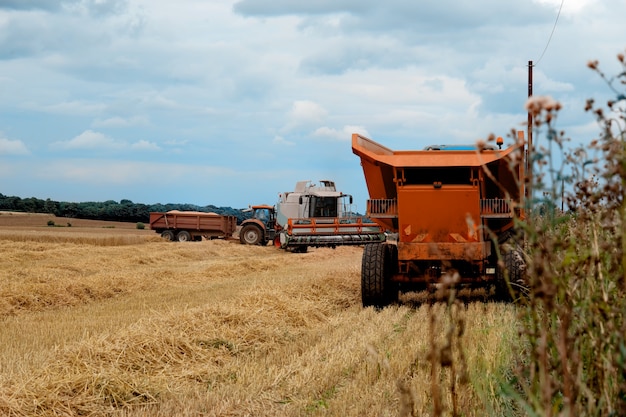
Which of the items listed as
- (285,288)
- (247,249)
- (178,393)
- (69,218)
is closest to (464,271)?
(285,288)

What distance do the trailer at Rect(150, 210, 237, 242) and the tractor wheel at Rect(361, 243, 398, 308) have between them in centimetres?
2600

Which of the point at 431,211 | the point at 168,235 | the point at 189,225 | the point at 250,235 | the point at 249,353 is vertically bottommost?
the point at 249,353

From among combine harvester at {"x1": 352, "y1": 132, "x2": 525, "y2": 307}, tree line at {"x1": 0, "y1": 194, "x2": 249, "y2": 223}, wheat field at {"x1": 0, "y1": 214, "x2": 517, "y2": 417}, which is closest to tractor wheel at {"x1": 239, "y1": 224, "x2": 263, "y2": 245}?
wheat field at {"x1": 0, "y1": 214, "x2": 517, "y2": 417}

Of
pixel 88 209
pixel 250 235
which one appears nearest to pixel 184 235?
pixel 250 235

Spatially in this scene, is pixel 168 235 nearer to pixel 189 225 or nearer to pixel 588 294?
pixel 189 225

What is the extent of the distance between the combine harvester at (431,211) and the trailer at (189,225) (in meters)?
25.9

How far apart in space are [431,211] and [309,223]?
16104 mm

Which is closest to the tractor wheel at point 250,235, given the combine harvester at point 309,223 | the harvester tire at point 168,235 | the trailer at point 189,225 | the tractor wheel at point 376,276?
the combine harvester at point 309,223

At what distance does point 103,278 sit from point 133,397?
918 centimetres

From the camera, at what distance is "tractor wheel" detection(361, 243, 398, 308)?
428 inches

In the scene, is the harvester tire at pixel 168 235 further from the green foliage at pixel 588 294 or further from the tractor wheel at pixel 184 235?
the green foliage at pixel 588 294

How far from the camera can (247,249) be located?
29.1m

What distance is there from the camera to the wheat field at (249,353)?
5.44 m

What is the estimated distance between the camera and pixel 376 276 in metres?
10.9
